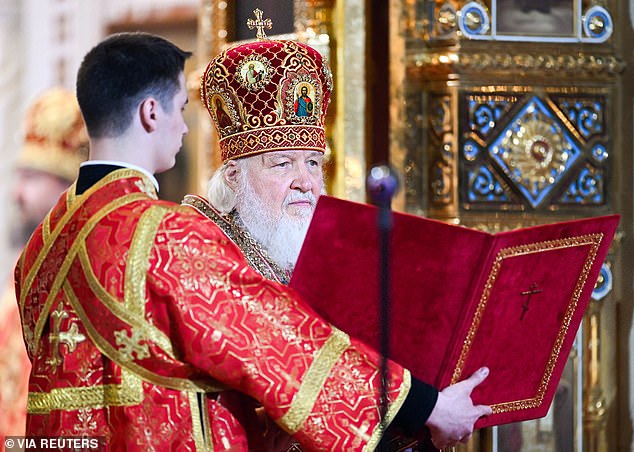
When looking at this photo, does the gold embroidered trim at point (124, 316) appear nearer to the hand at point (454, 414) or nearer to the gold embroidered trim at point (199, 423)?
the gold embroidered trim at point (199, 423)

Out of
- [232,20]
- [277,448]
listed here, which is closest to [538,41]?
[232,20]

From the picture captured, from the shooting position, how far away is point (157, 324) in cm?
314

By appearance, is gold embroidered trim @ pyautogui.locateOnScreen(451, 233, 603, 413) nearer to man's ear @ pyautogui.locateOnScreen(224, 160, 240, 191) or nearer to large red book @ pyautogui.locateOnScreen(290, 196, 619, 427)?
large red book @ pyautogui.locateOnScreen(290, 196, 619, 427)

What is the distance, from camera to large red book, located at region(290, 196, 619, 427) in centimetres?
328

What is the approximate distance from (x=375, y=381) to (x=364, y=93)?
254 centimetres

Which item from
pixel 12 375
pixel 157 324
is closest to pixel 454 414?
pixel 157 324

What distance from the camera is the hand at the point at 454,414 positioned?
3271 mm

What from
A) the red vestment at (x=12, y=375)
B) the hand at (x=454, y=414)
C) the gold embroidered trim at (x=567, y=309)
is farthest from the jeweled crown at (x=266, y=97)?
the red vestment at (x=12, y=375)

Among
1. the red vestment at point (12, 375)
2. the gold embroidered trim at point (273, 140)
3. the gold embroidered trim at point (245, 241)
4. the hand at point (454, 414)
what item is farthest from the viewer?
the red vestment at point (12, 375)

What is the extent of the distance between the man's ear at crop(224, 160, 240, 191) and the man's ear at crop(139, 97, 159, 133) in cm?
107

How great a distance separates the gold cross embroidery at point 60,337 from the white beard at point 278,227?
108cm

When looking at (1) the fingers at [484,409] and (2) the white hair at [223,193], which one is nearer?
(1) the fingers at [484,409]

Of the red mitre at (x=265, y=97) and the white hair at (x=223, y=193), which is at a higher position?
the red mitre at (x=265, y=97)

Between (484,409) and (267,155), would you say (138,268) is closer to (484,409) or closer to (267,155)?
(484,409)
